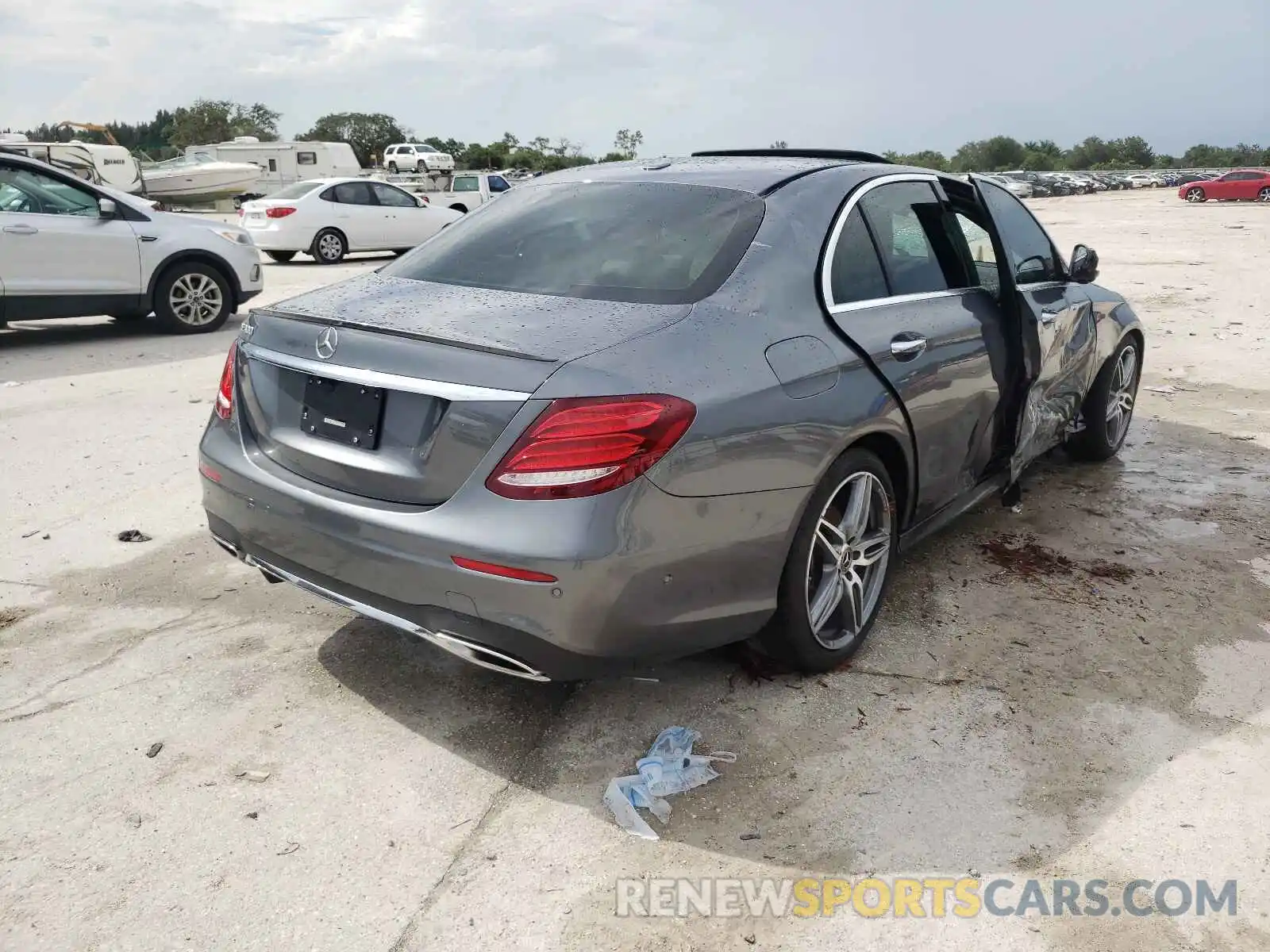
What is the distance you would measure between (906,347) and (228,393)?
2.27 meters

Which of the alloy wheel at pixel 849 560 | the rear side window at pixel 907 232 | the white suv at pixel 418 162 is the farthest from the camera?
the white suv at pixel 418 162

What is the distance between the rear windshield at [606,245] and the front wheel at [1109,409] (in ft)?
10.4

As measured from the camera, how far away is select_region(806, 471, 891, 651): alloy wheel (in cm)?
336

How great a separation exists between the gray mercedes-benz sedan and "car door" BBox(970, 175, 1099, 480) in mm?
331

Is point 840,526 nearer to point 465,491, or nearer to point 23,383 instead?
point 465,491

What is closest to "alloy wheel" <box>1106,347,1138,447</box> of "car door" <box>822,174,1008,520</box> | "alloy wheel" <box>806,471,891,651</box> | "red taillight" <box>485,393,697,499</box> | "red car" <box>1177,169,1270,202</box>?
"car door" <box>822,174,1008,520</box>

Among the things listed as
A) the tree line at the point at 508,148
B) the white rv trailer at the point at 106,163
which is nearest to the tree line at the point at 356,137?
the tree line at the point at 508,148

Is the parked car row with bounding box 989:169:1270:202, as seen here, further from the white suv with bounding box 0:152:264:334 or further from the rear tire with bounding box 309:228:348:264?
the white suv with bounding box 0:152:264:334

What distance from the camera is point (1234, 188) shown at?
163 feet

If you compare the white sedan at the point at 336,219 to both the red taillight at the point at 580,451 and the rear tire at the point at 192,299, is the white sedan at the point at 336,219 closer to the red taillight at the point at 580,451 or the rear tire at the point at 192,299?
the rear tire at the point at 192,299

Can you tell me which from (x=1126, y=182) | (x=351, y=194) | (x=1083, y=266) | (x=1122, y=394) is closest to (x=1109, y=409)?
(x=1122, y=394)

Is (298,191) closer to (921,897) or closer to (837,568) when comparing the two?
(837,568)

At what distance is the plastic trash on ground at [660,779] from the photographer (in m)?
2.73

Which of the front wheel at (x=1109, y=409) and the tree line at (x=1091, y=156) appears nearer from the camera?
the front wheel at (x=1109, y=409)
